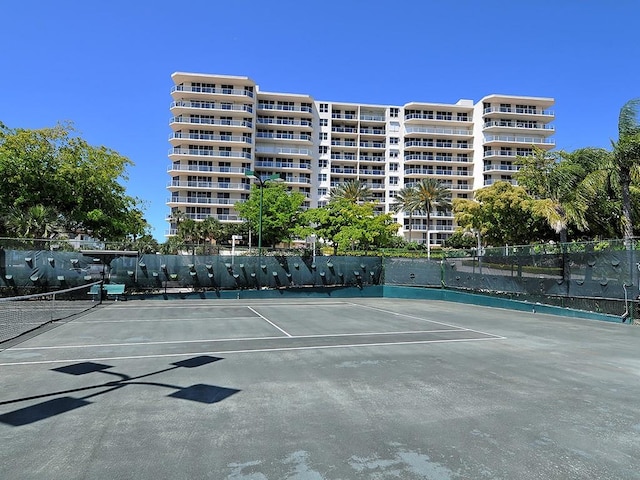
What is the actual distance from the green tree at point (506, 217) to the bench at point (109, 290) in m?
31.8

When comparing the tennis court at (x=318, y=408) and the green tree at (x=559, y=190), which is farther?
the green tree at (x=559, y=190)

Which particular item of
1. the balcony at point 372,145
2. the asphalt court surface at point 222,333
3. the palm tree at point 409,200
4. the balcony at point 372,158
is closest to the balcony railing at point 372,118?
the balcony at point 372,145

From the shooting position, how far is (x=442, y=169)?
269ft

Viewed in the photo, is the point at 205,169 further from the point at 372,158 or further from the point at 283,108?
the point at 372,158

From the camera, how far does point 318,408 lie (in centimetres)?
558

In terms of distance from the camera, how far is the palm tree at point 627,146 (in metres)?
16.8

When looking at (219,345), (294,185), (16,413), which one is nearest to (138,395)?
(16,413)

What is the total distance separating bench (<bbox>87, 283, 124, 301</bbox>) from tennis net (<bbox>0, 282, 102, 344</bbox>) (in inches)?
6.2

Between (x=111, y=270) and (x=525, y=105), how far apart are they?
80741 mm

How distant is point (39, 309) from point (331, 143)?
68.3 m

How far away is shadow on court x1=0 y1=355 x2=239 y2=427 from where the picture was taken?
5.22 metres

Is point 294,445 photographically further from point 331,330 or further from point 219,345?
point 331,330

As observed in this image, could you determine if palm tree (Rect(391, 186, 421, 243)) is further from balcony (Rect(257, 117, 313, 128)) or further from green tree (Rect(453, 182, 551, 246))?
green tree (Rect(453, 182, 551, 246))

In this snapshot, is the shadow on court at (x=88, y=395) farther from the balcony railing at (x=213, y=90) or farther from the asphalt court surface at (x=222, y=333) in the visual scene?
the balcony railing at (x=213, y=90)
